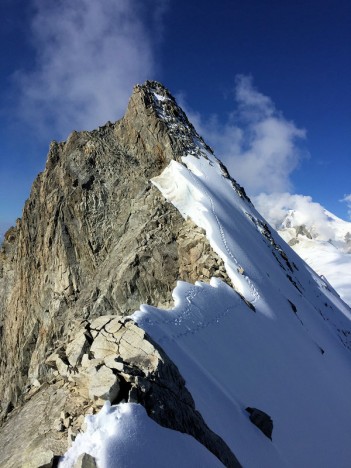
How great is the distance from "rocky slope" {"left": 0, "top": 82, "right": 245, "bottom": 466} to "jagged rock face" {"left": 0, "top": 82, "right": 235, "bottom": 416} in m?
0.09

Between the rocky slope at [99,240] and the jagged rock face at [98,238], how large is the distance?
0.09m

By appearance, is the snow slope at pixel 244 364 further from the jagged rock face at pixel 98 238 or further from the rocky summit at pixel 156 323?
the jagged rock face at pixel 98 238

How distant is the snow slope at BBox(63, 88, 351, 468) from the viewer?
7.84m

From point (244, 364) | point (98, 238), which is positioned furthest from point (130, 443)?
point (98, 238)

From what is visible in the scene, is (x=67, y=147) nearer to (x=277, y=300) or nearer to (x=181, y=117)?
(x=181, y=117)

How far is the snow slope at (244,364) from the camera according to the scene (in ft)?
25.7

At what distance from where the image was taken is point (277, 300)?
22.2 m

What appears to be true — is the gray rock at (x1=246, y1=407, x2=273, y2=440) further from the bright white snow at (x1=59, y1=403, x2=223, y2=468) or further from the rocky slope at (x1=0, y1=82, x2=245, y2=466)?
the rocky slope at (x1=0, y1=82, x2=245, y2=466)

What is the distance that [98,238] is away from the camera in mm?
31469

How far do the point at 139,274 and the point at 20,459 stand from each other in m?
18.1

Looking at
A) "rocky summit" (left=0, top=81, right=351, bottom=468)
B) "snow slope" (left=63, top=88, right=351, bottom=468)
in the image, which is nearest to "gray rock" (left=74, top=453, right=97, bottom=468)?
"rocky summit" (left=0, top=81, right=351, bottom=468)

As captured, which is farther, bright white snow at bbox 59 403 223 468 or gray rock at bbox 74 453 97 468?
bright white snow at bbox 59 403 223 468

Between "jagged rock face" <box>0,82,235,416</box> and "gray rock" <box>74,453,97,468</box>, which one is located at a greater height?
→ "jagged rock face" <box>0,82,235,416</box>

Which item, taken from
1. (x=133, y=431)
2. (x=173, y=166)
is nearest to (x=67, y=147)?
(x=173, y=166)
